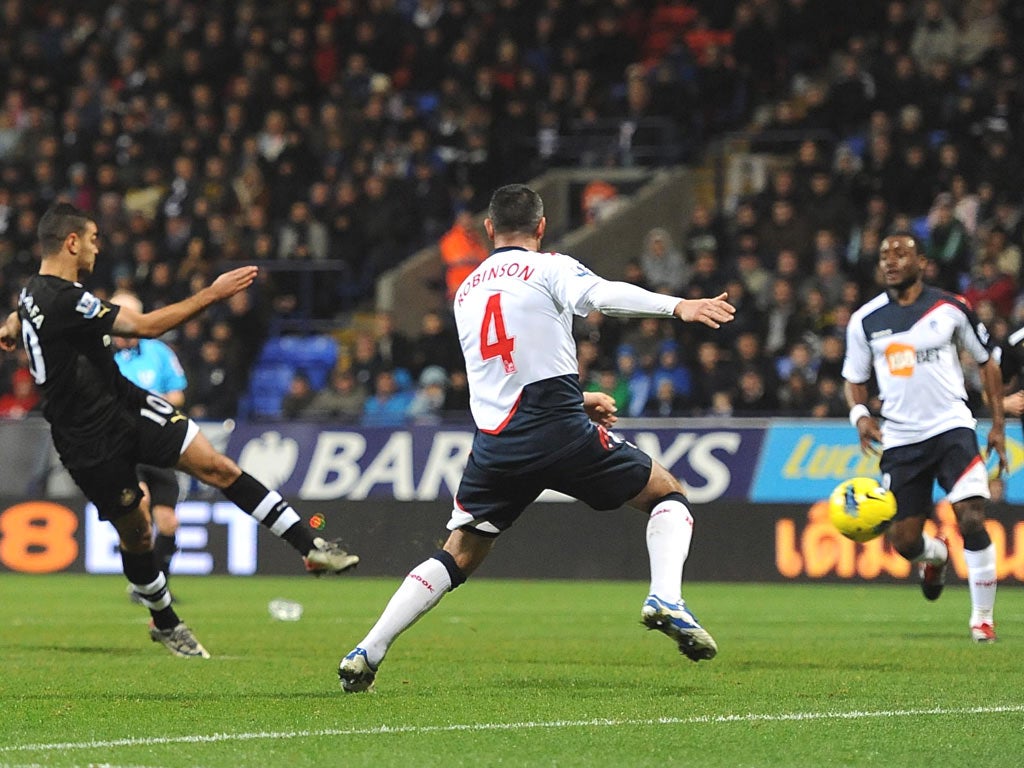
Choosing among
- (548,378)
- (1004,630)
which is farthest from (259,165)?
(548,378)

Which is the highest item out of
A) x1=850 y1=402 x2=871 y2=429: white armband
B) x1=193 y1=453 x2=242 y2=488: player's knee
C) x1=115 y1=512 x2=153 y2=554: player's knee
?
x1=850 y1=402 x2=871 y2=429: white armband

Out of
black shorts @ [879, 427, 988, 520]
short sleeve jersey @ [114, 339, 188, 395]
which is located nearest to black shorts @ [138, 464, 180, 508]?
short sleeve jersey @ [114, 339, 188, 395]

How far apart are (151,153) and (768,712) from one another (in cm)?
1966

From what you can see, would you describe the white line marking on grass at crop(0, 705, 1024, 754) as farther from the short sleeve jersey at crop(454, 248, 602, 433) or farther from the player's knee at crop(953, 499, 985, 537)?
the player's knee at crop(953, 499, 985, 537)

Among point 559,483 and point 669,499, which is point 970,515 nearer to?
point 669,499

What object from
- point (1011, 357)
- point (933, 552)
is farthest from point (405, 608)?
point (1011, 357)

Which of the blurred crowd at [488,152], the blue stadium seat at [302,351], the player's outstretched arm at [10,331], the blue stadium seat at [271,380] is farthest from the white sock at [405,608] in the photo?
the blue stadium seat at [302,351]

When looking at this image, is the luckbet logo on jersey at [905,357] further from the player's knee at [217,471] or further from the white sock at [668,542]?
the player's knee at [217,471]

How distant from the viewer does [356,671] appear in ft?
25.8

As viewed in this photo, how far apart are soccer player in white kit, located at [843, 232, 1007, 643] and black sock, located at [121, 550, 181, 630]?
415 centimetres

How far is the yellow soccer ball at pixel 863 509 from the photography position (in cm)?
1105

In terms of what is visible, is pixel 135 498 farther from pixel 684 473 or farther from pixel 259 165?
pixel 259 165

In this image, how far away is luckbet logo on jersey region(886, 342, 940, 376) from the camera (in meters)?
11.1

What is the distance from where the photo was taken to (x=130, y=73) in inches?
1051
